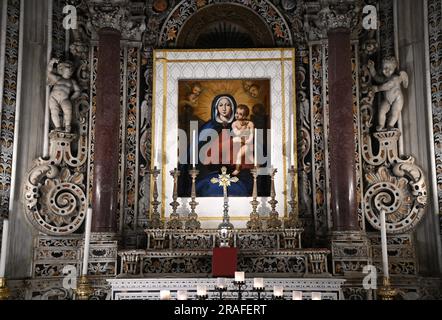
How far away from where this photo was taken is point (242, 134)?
8.70 meters

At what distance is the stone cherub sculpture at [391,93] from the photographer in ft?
27.5

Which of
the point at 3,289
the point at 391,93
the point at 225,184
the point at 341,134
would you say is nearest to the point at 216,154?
the point at 225,184

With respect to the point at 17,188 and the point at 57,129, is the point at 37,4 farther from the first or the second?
the point at 17,188

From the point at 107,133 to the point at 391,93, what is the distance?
459 cm

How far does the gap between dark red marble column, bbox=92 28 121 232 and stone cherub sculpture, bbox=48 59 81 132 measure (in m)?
0.67

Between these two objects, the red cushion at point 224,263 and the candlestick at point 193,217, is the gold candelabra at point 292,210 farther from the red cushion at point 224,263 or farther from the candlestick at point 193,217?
the red cushion at point 224,263

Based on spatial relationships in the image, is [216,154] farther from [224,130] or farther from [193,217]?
[193,217]

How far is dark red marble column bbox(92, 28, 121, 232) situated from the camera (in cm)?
780

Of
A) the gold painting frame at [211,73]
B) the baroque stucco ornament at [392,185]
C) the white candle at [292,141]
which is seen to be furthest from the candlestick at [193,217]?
the baroque stucco ornament at [392,185]

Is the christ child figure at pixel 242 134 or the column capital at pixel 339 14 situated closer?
the column capital at pixel 339 14

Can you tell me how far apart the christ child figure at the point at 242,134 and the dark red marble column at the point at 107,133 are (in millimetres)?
1951

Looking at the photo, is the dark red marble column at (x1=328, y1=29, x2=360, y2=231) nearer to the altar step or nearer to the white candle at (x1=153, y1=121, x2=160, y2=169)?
the altar step

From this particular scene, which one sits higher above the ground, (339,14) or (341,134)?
(339,14)

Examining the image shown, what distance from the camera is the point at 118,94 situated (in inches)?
327
